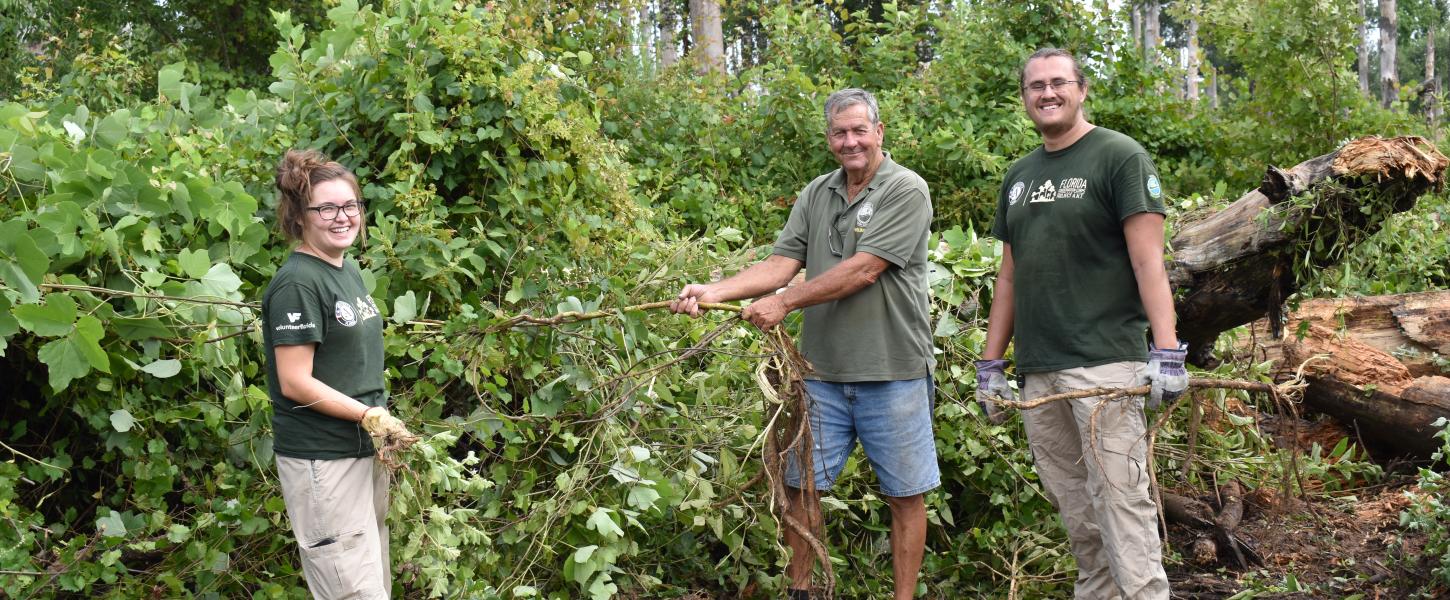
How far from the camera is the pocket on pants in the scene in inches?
107

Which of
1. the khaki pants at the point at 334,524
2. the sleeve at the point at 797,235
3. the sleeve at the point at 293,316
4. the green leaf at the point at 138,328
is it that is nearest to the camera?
the sleeve at the point at 293,316

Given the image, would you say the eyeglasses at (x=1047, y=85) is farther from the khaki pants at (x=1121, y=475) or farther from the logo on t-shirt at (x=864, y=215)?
the khaki pants at (x=1121, y=475)

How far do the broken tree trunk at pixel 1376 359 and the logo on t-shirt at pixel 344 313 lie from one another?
374cm

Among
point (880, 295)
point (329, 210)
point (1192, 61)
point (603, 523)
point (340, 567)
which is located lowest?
point (603, 523)

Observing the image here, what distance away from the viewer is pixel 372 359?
284cm

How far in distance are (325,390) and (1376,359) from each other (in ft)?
15.3

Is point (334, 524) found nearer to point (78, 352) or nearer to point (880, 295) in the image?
point (78, 352)

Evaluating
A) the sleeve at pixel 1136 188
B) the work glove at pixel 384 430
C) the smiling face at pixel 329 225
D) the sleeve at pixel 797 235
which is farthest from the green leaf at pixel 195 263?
the sleeve at pixel 1136 188

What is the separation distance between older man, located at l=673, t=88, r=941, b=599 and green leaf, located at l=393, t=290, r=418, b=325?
2.74 ft

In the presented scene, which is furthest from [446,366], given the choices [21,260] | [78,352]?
[21,260]

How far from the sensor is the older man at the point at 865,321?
3482 millimetres

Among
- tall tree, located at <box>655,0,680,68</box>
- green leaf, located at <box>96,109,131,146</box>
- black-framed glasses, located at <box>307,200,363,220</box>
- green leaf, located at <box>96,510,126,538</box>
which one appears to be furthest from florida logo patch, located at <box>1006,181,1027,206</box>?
tall tree, located at <box>655,0,680,68</box>

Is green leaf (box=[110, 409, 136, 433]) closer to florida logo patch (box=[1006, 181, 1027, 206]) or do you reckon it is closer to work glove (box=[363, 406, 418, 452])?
work glove (box=[363, 406, 418, 452])

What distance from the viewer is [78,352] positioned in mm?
3027
